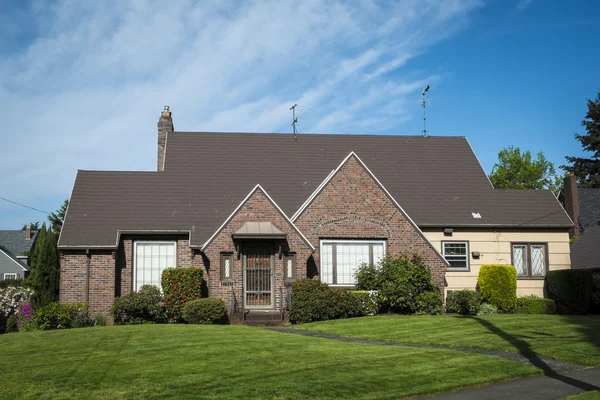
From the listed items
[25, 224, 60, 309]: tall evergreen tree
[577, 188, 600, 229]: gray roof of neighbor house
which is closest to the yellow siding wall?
[25, 224, 60, 309]: tall evergreen tree

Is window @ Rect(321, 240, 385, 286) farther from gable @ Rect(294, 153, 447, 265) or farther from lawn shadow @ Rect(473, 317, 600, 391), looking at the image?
lawn shadow @ Rect(473, 317, 600, 391)

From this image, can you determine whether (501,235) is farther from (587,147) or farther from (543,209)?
(587,147)

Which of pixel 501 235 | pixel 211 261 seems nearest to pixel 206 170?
pixel 211 261

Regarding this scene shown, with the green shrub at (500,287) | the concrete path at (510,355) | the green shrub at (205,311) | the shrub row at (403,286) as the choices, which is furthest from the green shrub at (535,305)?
the green shrub at (205,311)

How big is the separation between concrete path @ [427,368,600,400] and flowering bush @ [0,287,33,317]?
1714cm

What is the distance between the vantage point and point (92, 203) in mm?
26938

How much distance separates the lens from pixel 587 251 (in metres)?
35.8

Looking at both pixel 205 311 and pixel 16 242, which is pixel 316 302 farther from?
pixel 16 242

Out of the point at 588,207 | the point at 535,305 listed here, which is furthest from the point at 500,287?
the point at 588,207

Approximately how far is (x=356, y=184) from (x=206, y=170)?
25.4 ft

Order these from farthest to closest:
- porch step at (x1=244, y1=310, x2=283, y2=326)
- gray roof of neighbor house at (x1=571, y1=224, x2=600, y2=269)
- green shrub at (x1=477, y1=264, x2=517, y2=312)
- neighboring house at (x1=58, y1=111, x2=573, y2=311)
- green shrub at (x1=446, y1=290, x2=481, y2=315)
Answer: gray roof of neighbor house at (x1=571, y1=224, x2=600, y2=269) → green shrub at (x1=477, y1=264, x2=517, y2=312) → green shrub at (x1=446, y1=290, x2=481, y2=315) → neighboring house at (x1=58, y1=111, x2=573, y2=311) → porch step at (x1=244, y1=310, x2=283, y2=326)

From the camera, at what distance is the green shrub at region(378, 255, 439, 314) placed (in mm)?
23297

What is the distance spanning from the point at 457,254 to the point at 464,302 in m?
2.89

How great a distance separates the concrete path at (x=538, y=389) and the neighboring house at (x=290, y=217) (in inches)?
471
